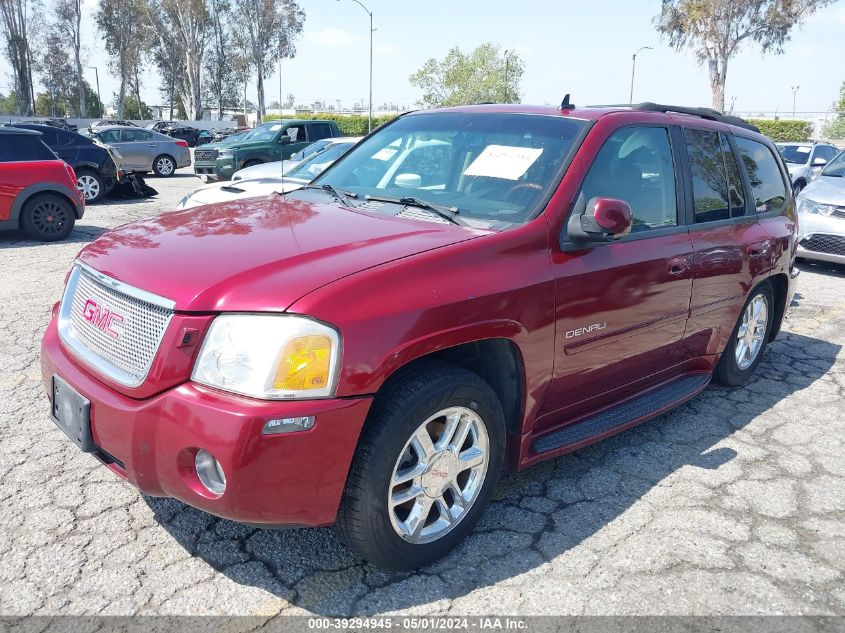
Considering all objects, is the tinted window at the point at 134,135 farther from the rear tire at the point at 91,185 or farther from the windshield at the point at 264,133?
the rear tire at the point at 91,185

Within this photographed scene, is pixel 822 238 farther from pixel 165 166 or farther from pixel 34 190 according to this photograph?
pixel 165 166

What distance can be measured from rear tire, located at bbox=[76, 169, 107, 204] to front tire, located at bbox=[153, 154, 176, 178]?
7.87m

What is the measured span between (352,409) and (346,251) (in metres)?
0.65

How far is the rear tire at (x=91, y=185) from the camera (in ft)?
46.0

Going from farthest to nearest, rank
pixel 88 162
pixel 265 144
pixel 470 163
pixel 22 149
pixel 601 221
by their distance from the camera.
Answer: pixel 265 144, pixel 88 162, pixel 22 149, pixel 470 163, pixel 601 221

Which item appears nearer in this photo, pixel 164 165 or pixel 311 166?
pixel 311 166

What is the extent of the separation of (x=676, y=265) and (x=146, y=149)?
2092cm

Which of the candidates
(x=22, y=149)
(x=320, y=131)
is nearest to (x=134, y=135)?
(x=320, y=131)

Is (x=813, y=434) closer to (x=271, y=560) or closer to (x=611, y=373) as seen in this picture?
(x=611, y=373)

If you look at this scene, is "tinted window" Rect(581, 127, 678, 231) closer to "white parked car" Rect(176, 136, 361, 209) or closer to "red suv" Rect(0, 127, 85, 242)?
"white parked car" Rect(176, 136, 361, 209)

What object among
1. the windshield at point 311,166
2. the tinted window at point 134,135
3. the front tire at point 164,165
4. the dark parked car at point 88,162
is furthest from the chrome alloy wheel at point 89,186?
the tinted window at point 134,135

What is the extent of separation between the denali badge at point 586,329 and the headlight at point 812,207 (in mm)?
7450

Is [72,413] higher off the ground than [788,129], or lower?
lower

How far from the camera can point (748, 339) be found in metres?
4.88
